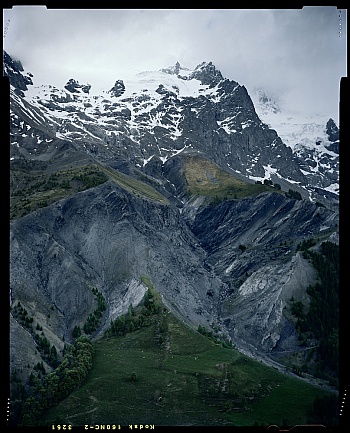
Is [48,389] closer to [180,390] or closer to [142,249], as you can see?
[180,390]

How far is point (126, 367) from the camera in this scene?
75.4 meters

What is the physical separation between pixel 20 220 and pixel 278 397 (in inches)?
2670

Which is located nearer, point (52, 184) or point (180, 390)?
point (180, 390)

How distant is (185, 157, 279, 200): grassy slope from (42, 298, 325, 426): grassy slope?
3306 inches

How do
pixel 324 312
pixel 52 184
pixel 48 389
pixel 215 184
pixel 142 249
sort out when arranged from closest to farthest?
1. pixel 48 389
2. pixel 324 312
3. pixel 142 249
4. pixel 52 184
5. pixel 215 184

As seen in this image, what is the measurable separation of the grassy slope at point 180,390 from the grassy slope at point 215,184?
8397cm

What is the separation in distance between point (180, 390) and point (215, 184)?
4664 inches

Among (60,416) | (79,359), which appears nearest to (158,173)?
(79,359)

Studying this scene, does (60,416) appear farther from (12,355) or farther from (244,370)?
(244,370)

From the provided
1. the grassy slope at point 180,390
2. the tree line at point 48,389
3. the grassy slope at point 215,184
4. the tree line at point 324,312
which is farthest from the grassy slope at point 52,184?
the tree line at point 324,312

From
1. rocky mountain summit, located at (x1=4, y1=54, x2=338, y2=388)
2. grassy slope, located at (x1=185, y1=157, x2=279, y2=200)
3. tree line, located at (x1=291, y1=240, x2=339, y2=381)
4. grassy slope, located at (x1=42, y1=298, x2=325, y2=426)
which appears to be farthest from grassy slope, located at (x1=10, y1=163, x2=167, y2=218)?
tree line, located at (x1=291, y1=240, x2=339, y2=381)

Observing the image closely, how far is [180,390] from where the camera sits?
6781 cm

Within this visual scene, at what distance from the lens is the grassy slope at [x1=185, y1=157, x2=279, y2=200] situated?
538 ft

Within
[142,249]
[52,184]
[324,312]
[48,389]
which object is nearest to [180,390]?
[48,389]
